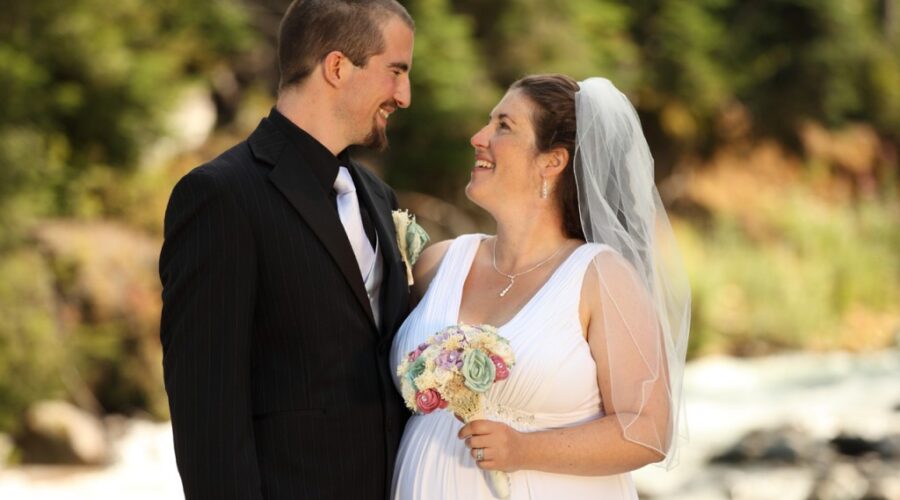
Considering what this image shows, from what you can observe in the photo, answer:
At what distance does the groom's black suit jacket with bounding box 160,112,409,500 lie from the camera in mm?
3010

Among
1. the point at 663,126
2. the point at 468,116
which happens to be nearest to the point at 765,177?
the point at 663,126

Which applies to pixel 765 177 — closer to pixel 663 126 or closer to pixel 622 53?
pixel 663 126

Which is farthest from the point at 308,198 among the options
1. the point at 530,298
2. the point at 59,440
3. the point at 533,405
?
the point at 59,440

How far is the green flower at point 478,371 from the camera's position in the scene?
10.2ft

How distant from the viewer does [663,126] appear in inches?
751

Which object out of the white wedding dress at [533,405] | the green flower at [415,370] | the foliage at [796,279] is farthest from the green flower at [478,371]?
the foliage at [796,279]

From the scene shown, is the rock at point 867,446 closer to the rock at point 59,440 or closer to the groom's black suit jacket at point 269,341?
the rock at point 59,440

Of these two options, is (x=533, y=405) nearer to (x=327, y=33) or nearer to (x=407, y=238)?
(x=407, y=238)

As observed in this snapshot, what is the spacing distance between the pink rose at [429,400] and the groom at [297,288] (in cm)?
24

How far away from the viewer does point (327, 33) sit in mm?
3369

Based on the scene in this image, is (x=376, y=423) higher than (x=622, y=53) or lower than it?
lower

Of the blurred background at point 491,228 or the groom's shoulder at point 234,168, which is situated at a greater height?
the blurred background at point 491,228

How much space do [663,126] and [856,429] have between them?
9515 mm

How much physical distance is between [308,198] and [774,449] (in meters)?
7.65
